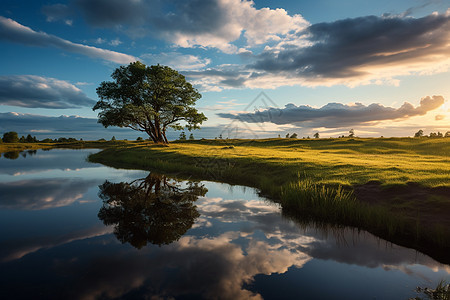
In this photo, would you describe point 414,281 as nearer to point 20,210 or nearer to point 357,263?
point 357,263

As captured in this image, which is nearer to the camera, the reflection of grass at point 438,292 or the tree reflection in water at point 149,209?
the reflection of grass at point 438,292

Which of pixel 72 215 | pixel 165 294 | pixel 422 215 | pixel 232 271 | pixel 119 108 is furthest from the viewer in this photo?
pixel 119 108

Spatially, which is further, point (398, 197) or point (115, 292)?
point (398, 197)

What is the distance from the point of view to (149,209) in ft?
41.2

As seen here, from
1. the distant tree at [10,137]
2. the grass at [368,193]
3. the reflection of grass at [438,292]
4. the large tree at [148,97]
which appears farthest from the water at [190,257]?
the distant tree at [10,137]

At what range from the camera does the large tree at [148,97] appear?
48.7 meters

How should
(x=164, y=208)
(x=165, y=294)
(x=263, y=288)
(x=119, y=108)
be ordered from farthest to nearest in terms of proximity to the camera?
(x=119, y=108) < (x=164, y=208) < (x=263, y=288) < (x=165, y=294)

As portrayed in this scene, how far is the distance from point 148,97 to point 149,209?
4276 centimetres

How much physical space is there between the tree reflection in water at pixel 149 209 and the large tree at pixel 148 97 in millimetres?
31648

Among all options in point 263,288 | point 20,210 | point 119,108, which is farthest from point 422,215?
point 119,108

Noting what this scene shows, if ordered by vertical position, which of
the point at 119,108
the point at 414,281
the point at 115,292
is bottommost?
the point at 414,281

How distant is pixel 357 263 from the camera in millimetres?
7543

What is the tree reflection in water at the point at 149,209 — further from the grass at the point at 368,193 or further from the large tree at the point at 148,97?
the large tree at the point at 148,97

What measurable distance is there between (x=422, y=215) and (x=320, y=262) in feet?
20.5
